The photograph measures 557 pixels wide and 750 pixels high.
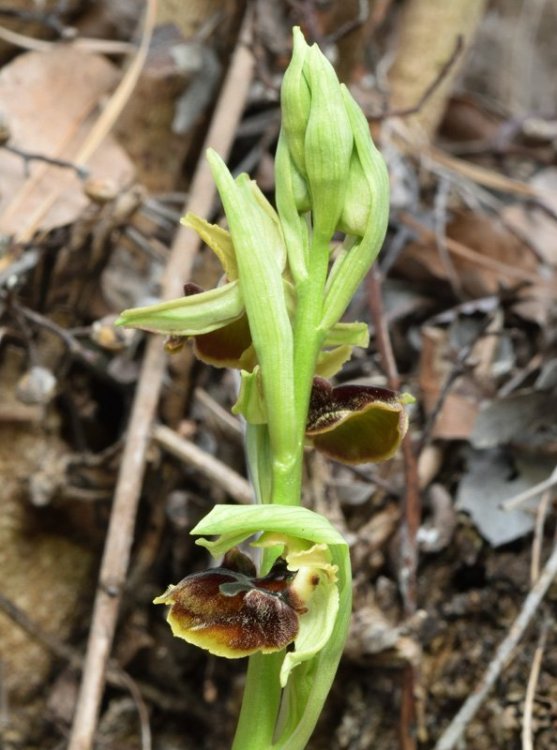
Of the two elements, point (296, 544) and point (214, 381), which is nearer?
point (296, 544)

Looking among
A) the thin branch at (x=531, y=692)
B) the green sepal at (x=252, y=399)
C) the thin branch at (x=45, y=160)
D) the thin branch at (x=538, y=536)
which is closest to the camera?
the green sepal at (x=252, y=399)

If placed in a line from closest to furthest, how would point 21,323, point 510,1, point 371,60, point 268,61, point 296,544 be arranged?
point 296,544
point 21,323
point 268,61
point 371,60
point 510,1

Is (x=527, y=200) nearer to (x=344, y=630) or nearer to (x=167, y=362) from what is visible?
(x=167, y=362)

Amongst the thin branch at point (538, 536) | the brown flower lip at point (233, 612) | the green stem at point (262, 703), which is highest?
the brown flower lip at point (233, 612)

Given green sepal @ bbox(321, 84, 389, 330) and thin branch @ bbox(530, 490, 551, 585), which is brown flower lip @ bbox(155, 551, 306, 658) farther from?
Result: thin branch @ bbox(530, 490, 551, 585)

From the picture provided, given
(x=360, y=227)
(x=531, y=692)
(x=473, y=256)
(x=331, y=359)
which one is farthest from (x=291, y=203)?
(x=473, y=256)

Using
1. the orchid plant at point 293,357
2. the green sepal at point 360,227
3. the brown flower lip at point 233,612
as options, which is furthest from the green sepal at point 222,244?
the brown flower lip at point 233,612

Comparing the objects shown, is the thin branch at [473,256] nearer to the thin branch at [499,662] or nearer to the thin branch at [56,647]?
the thin branch at [499,662]

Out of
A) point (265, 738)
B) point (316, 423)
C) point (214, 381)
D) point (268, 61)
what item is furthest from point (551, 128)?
point (265, 738)
